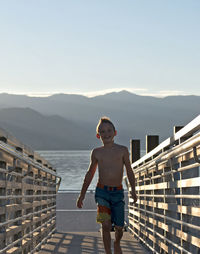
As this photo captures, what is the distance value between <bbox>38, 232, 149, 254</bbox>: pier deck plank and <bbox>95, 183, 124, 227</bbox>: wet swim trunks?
2.11 meters

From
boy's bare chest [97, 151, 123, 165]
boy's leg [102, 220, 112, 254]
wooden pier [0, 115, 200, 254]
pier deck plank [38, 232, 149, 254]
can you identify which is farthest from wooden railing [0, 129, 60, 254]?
boy's leg [102, 220, 112, 254]

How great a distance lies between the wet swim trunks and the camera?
6145mm

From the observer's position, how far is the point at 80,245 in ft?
30.0

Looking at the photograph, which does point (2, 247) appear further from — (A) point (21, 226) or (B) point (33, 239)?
(B) point (33, 239)

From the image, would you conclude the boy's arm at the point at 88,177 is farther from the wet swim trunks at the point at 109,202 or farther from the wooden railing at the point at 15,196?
the wooden railing at the point at 15,196

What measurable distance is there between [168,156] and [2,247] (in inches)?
67.0

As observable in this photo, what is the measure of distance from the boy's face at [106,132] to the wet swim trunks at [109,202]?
1.56 feet

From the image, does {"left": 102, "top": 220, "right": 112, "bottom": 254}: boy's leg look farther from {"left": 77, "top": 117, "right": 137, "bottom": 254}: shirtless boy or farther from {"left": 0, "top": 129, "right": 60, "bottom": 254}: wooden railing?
{"left": 0, "top": 129, "right": 60, "bottom": 254}: wooden railing

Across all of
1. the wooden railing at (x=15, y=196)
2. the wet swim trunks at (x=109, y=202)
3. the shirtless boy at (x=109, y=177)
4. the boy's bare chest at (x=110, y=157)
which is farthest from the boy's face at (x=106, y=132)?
the wooden railing at (x=15, y=196)

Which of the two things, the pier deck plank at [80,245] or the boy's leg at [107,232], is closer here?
the boy's leg at [107,232]

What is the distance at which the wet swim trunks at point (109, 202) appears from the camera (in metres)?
6.14

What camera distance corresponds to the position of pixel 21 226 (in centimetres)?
635

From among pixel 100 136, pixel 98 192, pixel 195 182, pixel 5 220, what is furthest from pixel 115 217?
pixel 195 182

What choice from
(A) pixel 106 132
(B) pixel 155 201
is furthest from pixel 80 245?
(A) pixel 106 132
